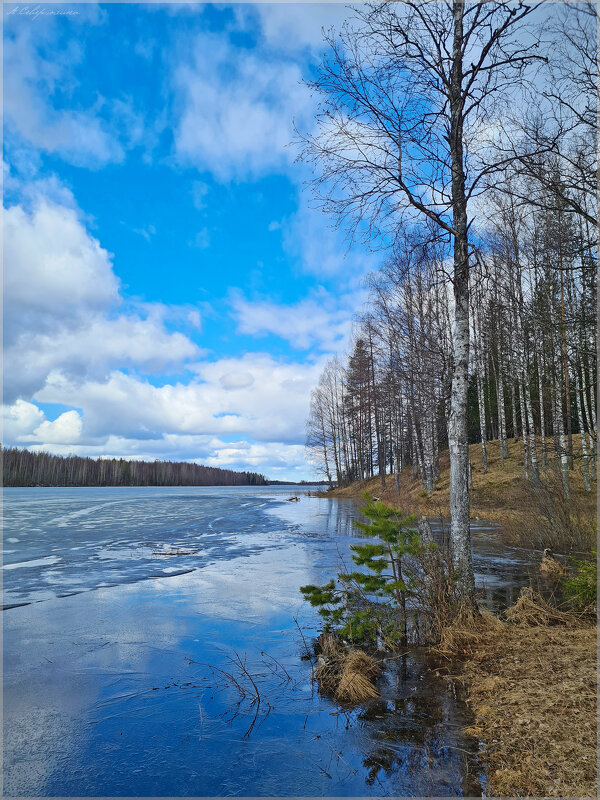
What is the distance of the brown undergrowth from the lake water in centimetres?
27

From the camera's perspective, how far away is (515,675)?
492 centimetres

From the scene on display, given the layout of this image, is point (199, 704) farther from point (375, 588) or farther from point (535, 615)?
point (535, 615)

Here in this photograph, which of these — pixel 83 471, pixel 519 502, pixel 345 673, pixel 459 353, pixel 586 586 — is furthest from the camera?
pixel 83 471

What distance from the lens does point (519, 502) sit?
14648 millimetres

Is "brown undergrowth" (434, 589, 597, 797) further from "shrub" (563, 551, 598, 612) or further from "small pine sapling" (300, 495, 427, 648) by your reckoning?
"small pine sapling" (300, 495, 427, 648)

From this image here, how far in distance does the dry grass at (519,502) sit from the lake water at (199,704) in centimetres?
176

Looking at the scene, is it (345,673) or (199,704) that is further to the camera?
(345,673)

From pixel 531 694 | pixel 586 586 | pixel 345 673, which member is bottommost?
pixel 345 673

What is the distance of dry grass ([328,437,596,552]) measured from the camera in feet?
37.0

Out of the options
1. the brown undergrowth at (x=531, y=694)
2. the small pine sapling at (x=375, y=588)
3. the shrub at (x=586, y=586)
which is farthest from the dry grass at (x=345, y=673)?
the shrub at (x=586, y=586)

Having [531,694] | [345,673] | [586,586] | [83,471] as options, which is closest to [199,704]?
[345,673]

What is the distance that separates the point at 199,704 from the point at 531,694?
3322mm

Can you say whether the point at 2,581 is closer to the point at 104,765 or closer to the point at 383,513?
the point at 104,765

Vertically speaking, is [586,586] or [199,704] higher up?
[586,586]
